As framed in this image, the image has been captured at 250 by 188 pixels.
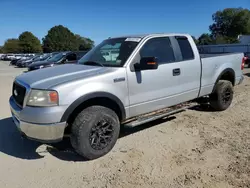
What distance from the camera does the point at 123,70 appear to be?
390 cm

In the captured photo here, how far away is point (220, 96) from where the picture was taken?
5688 millimetres

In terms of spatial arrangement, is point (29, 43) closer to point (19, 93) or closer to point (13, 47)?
point (13, 47)

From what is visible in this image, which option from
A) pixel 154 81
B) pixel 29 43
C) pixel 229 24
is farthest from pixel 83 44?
pixel 154 81

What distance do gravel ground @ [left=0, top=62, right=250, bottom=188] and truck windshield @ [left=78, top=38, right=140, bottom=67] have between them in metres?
1.43

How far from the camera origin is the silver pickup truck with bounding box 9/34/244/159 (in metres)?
3.37

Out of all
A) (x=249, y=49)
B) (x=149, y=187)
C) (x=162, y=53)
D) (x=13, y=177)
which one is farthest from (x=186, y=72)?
(x=249, y=49)

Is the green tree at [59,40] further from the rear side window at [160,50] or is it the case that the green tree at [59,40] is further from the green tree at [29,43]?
the rear side window at [160,50]

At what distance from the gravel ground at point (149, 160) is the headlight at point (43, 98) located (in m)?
0.97

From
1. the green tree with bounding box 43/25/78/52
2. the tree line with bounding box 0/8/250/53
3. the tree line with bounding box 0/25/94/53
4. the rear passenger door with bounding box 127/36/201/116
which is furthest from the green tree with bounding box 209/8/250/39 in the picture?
the rear passenger door with bounding box 127/36/201/116

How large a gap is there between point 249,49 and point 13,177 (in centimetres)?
2215

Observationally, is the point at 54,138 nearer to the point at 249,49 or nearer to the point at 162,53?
the point at 162,53

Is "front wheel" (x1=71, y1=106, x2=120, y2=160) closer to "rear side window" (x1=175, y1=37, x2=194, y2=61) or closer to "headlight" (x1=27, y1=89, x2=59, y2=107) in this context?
"headlight" (x1=27, y1=89, x2=59, y2=107)

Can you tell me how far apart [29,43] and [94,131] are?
313 ft

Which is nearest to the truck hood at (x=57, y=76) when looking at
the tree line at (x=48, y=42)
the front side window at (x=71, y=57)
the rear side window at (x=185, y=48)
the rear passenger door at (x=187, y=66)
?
the rear passenger door at (x=187, y=66)
